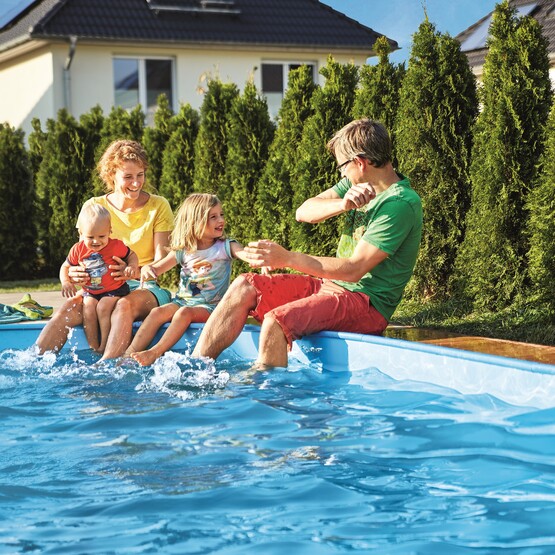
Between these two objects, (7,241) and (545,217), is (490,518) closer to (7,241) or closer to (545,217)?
(545,217)

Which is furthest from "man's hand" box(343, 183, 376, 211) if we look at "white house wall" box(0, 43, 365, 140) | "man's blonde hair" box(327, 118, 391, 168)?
"white house wall" box(0, 43, 365, 140)

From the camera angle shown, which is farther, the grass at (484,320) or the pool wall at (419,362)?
the grass at (484,320)

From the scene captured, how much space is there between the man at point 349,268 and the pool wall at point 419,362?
203 millimetres

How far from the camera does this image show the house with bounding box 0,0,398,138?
2102cm

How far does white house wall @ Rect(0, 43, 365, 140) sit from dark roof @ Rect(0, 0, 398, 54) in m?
0.41

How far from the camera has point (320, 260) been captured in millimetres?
5426

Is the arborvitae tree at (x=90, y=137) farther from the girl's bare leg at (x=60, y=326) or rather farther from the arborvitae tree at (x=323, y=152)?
the girl's bare leg at (x=60, y=326)

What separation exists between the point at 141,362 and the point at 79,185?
845cm

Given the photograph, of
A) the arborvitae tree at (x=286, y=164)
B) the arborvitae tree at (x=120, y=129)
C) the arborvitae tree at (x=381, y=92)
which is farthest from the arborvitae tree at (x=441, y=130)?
the arborvitae tree at (x=120, y=129)

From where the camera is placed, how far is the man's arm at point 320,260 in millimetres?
5372

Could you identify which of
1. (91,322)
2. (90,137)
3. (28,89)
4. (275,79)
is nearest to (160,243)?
(91,322)

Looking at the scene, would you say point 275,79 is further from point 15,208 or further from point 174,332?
point 174,332

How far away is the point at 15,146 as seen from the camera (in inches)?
568

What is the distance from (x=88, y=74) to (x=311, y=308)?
16.9 meters
